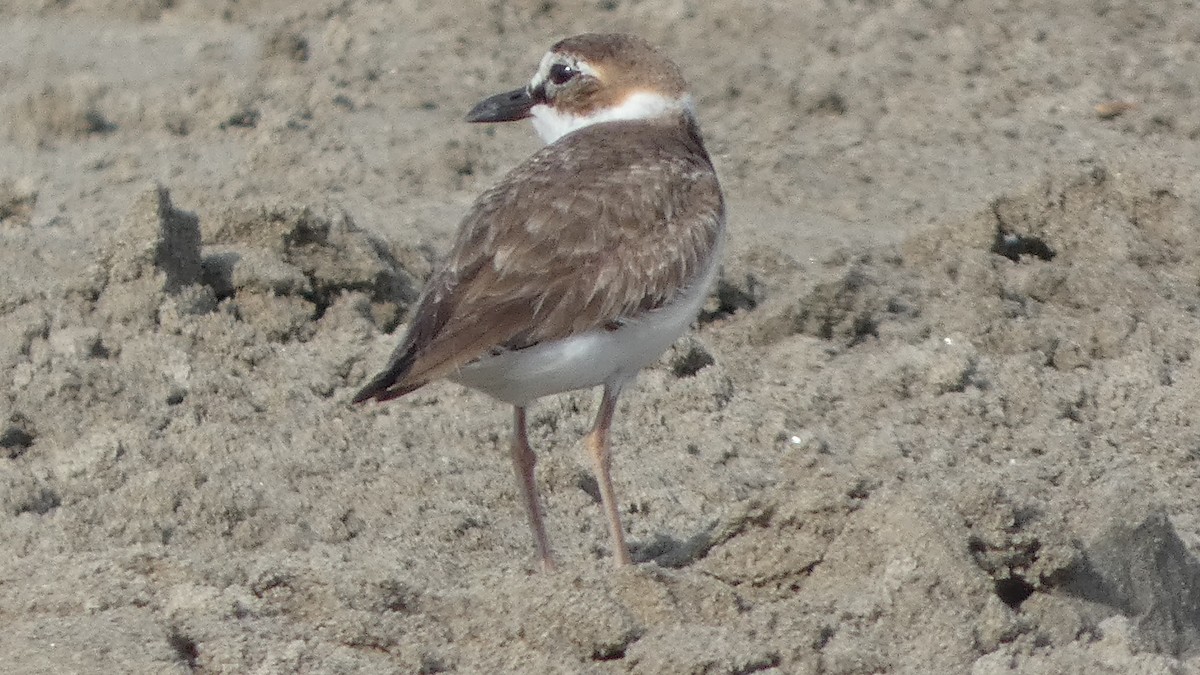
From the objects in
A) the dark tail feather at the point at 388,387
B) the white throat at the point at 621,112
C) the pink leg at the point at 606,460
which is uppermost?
the white throat at the point at 621,112

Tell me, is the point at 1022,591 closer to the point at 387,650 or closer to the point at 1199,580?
the point at 1199,580

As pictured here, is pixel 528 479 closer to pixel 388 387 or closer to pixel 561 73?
pixel 388 387

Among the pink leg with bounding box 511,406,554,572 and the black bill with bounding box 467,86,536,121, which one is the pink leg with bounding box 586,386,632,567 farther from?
the black bill with bounding box 467,86,536,121

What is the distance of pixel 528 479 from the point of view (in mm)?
6289

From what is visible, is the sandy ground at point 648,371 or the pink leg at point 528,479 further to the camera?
the pink leg at point 528,479

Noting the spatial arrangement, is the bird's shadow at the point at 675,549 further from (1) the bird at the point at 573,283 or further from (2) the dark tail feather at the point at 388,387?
(2) the dark tail feather at the point at 388,387

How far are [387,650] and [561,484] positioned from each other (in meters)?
1.72

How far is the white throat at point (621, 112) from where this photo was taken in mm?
7070

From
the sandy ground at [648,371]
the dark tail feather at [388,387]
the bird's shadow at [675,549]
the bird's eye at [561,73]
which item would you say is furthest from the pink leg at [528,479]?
the bird's eye at [561,73]

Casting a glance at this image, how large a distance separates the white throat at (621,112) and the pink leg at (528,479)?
1.27 metres

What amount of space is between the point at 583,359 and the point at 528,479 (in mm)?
520

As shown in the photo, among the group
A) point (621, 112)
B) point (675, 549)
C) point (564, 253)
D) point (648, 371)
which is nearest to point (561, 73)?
point (621, 112)

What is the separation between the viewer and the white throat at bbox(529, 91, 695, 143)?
7070mm

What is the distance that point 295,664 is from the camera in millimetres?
5004
